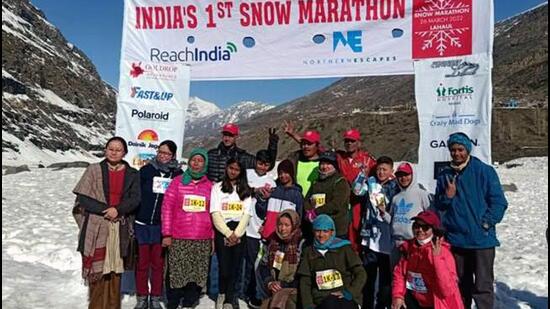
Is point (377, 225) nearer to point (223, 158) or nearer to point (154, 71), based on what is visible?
point (223, 158)

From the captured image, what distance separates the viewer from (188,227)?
569 centimetres

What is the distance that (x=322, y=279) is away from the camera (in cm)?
492

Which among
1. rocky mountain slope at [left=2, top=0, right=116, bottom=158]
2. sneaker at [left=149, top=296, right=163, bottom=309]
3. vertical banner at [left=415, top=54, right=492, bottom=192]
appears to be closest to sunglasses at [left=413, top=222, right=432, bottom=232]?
vertical banner at [left=415, top=54, right=492, bottom=192]

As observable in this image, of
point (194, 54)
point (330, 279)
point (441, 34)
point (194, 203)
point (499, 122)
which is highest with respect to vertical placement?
point (499, 122)

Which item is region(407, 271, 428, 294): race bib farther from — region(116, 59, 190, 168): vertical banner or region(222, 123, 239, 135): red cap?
region(116, 59, 190, 168): vertical banner

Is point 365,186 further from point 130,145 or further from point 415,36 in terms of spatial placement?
point 130,145

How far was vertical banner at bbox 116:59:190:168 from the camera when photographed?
7047mm

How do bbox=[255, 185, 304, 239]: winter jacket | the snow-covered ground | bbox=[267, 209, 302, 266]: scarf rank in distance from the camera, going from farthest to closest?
1. the snow-covered ground
2. bbox=[255, 185, 304, 239]: winter jacket
3. bbox=[267, 209, 302, 266]: scarf

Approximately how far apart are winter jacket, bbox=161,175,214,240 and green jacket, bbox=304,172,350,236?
4.00 feet

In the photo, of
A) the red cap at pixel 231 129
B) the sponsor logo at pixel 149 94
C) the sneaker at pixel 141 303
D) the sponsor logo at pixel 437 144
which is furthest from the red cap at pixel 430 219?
the sponsor logo at pixel 149 94

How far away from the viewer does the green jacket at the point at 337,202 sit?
5449 millimetres

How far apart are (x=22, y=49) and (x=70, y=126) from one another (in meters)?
22.5

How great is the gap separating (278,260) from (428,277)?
147cm

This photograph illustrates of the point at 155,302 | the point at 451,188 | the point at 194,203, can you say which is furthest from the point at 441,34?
the point at 155,302
